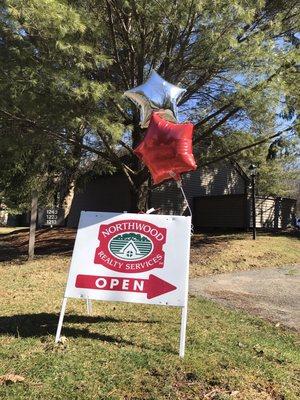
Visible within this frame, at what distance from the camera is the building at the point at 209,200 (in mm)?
21328

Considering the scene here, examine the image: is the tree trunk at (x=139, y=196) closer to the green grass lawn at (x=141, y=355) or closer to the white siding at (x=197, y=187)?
the white siding at (x=197, y=187)

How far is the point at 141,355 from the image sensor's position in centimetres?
473

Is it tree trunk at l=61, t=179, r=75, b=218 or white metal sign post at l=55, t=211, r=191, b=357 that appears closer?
white metal sign post at l=55, t=211, r=191, b=357

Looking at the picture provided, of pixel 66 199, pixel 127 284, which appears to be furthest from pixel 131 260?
pixel 66 199

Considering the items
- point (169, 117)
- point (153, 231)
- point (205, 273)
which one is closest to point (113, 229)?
point (153, 231)

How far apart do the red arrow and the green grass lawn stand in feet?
1.81

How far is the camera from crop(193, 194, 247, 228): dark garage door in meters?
20.8

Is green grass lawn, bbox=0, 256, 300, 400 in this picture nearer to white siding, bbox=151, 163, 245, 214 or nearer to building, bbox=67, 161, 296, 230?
building, bbox=67, 161, 296, 230

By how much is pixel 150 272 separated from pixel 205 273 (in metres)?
6.04

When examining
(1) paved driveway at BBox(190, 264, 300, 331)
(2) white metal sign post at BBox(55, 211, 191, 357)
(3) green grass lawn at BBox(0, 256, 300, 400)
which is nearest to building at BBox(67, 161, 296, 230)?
(1) paved driveway at BBox(190, 264, 300, 331)

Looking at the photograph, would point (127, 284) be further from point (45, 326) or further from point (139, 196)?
point (139, 196)

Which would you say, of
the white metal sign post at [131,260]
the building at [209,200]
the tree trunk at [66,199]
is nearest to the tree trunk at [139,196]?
the building at [209,200]

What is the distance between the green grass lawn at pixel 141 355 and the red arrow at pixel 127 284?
55 cm

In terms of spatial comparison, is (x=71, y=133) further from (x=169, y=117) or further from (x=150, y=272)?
(x=150, y=272)
